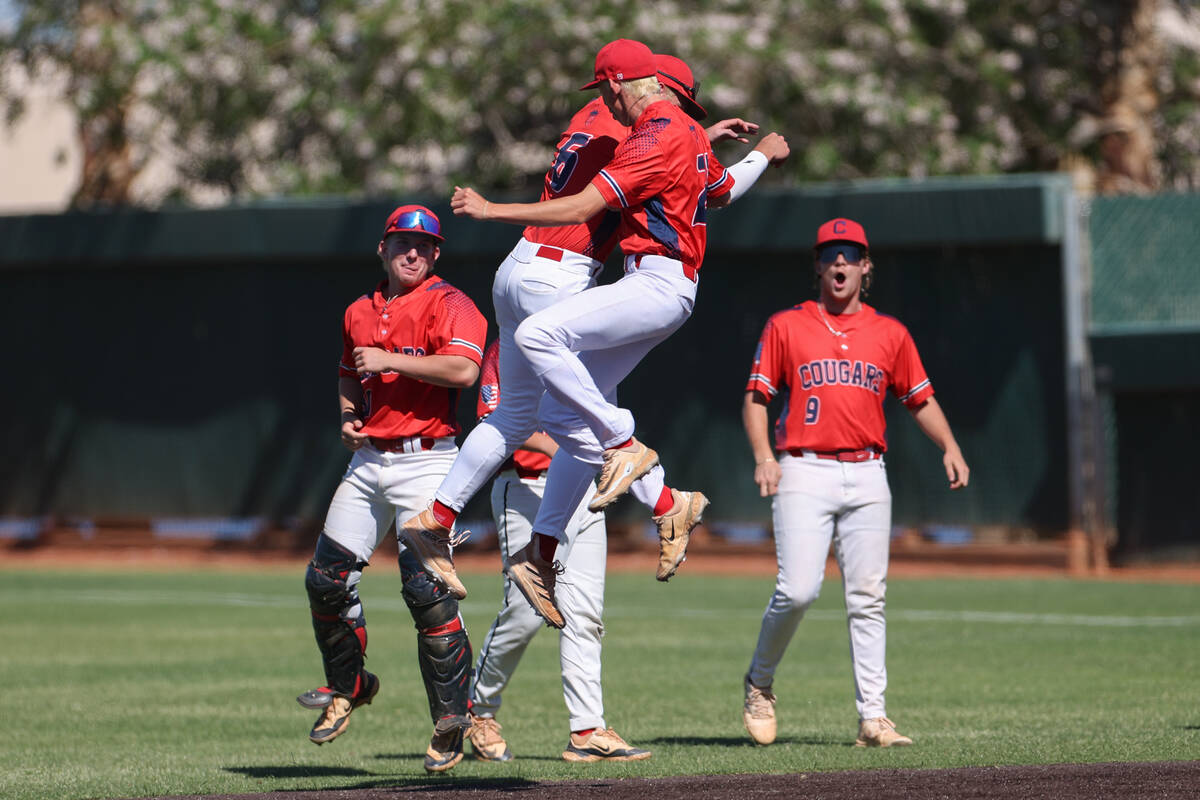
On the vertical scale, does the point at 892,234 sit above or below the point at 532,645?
above

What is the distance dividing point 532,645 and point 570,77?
9.59m

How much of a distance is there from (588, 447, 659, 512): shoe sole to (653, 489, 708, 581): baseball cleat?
0.19m

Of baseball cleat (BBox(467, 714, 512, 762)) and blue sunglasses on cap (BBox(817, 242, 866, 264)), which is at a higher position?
blue sunglasses on cap (BBox(817, 242, 866, 264))

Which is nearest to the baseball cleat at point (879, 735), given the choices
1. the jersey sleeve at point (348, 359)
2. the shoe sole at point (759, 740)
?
the shoe sole at point (759, 740)

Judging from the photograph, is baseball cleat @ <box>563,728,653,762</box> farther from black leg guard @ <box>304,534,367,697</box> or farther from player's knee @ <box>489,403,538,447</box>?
player's knee @ <box>489,403,538,447</box>

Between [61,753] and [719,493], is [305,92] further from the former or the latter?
[61,753]

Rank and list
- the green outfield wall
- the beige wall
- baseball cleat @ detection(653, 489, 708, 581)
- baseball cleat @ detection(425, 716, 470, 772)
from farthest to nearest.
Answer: the beige wall
the green outfield wall
baseball cleat @ detection(425, 716, 470, 772)
baseball cleat @ detection(653, 489, 708, 581)

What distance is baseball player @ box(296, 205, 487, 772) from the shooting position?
8062 millimetres

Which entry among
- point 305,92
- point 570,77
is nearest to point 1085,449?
point 570,77

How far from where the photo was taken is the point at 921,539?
19047 millimetres

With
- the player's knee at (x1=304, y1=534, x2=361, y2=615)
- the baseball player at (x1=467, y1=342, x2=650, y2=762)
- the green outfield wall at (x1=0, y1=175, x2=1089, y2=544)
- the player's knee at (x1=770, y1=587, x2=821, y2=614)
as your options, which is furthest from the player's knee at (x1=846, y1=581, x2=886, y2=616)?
the green outfield wall at (x1=0, y1=175, x2=1089, y2=544)

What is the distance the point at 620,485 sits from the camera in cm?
704

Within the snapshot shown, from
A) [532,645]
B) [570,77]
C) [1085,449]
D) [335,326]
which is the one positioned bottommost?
[532,645]

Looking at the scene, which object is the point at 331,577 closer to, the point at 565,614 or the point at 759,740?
the point at 565,614
